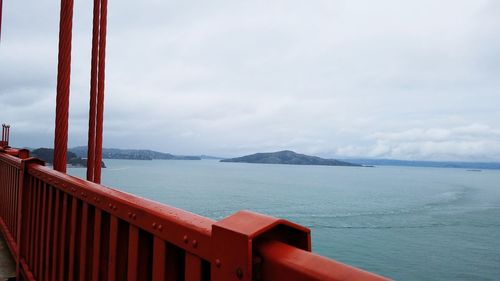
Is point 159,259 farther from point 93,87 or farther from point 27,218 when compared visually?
point 93,87

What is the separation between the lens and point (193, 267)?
1209mm

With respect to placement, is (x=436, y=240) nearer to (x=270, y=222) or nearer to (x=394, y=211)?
(x=394, y=211)

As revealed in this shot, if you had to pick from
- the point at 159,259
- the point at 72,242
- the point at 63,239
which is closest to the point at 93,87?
the point at 63,239

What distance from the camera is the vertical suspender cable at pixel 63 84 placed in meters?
4.86

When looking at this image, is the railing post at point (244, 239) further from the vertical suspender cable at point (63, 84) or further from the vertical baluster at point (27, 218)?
the vertical suspender cable at point (63, 84)

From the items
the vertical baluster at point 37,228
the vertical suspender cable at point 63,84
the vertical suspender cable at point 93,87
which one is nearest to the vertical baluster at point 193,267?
the vertical baluster at point 37,228

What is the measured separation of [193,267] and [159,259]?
261mm

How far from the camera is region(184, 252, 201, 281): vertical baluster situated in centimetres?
119

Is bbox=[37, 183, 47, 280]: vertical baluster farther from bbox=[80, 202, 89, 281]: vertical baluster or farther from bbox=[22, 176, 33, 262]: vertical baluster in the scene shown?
bbox=[80, 202, 89, 281]: vertical baluster

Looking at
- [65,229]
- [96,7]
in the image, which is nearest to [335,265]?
[65,229]

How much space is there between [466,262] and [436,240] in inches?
270

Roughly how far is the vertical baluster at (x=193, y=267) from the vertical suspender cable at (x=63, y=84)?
4304 millimetres

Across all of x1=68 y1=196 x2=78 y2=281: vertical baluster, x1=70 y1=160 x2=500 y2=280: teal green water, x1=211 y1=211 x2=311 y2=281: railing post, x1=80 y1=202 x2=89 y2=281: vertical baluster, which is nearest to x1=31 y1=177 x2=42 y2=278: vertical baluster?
x1=68 y1=196 x2=78 y2=281: vertical baluster

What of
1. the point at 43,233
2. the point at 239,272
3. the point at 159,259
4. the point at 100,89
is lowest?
the point at 43,233
